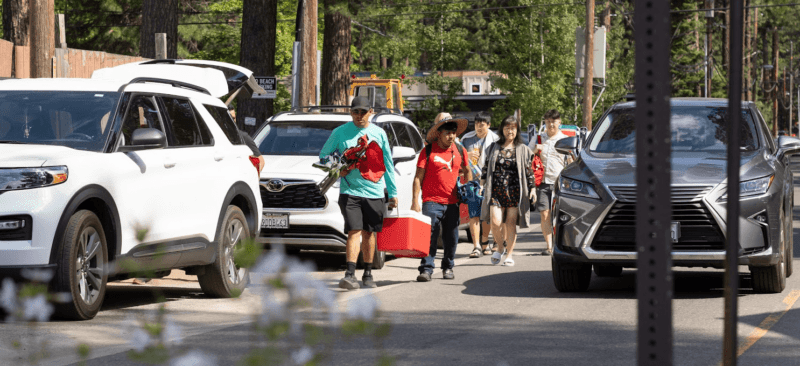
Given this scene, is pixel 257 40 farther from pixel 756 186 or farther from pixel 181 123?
pixel 756 186

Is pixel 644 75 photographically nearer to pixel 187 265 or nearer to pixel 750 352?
pixel 750 352

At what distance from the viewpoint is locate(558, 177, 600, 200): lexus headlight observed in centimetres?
950

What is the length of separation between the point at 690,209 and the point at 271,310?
725 centimetres

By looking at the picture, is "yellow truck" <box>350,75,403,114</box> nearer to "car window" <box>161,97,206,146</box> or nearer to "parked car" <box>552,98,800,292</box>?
"parked car" <box>552,98,800,292</box>

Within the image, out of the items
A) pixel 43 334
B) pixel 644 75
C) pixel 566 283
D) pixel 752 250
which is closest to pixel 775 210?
pixel 752 250

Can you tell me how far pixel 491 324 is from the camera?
26.7 ft

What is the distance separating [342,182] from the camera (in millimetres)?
10555

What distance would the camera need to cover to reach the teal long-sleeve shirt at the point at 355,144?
34.3ft

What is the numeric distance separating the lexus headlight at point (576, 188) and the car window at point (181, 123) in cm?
328

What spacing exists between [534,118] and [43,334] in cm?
3623

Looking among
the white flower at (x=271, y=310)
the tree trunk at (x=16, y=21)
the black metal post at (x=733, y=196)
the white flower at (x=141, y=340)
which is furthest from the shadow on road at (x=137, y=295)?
the tree trunk at (x=16, y=21)

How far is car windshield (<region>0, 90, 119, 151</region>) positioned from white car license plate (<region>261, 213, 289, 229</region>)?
3599mm

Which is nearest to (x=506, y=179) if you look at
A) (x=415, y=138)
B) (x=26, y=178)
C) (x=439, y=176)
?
(x=439, y=176)

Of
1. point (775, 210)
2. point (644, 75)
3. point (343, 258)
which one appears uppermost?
point (644, 75)
